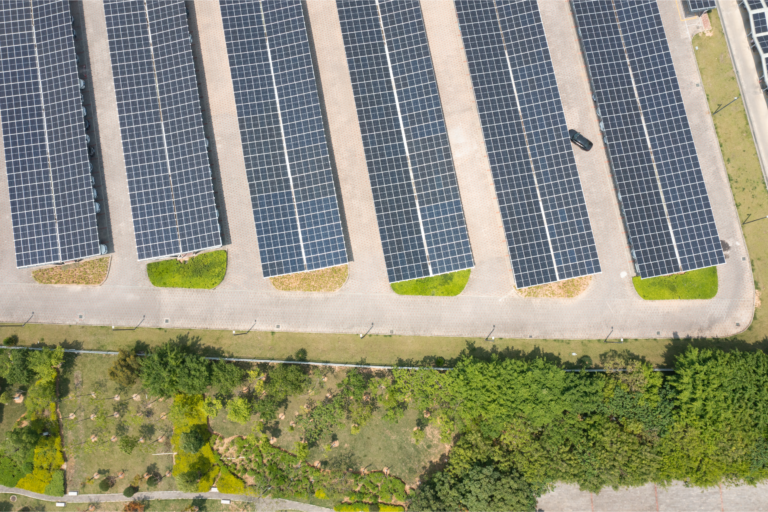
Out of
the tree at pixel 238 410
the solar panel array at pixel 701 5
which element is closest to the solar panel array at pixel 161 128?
the tree at pixel 238 410

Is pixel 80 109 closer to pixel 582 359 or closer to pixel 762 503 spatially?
pixel 582 359

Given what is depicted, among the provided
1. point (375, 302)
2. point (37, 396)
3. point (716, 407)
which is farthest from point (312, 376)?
point (716, 407)

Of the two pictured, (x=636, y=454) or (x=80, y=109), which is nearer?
(x=636, y=454)

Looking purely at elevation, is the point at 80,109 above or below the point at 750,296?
above

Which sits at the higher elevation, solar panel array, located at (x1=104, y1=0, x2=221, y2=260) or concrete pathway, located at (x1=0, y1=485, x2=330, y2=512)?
solar panel array, located at (x1=104, y1=0, x2=221, y2=260)

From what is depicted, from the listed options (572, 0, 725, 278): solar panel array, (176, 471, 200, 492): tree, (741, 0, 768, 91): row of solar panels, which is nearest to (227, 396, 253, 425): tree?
(176, 471, 200, 492): tree

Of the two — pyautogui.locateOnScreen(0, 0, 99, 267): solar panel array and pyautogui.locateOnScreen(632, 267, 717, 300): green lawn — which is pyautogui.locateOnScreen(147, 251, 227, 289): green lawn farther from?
pyautogui.locateOnScreen(632, 267, 717, 300): green lawn

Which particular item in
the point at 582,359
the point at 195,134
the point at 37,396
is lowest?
the point at 582,359
